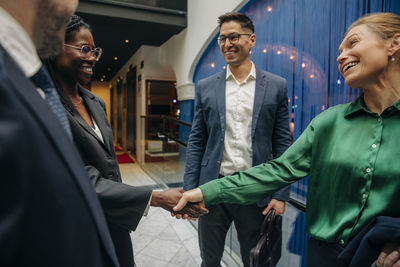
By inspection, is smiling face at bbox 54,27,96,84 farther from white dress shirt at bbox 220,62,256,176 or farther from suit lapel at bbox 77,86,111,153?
white dress shirt at bbox 220,62,256,176

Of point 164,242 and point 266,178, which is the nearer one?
point 266,178

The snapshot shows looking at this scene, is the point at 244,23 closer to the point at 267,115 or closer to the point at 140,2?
the point at 267,115

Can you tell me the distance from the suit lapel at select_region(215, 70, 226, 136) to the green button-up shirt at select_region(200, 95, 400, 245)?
487 mm

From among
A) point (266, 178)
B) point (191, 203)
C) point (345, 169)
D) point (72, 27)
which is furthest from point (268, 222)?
point (72, 27)

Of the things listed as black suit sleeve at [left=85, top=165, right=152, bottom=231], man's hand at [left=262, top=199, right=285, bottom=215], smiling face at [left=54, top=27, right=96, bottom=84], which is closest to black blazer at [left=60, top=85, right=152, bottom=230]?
black suit sleeve at [left=85, top=165, right=152, bottom=231]

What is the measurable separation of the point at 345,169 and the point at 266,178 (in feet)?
1.24

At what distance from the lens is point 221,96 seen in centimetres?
170

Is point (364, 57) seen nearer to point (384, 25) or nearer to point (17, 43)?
point (384, 25)

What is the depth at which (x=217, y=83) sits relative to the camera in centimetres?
176

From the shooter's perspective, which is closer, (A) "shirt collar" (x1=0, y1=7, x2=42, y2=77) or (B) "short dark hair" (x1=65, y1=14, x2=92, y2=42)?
(A) "shirt collar" (x1=0, y1=7, x2=42, y2=77)

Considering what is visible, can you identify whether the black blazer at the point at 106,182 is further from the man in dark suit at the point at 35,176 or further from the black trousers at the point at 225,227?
the man in dark suit at the point at 35,176

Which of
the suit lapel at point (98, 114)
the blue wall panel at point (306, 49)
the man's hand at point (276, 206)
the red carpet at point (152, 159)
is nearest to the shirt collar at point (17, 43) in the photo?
the suit lapel at point (98, 114)

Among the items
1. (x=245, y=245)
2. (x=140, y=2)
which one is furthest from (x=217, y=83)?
(x=140, y=2)

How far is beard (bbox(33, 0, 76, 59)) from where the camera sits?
0.50 metres
